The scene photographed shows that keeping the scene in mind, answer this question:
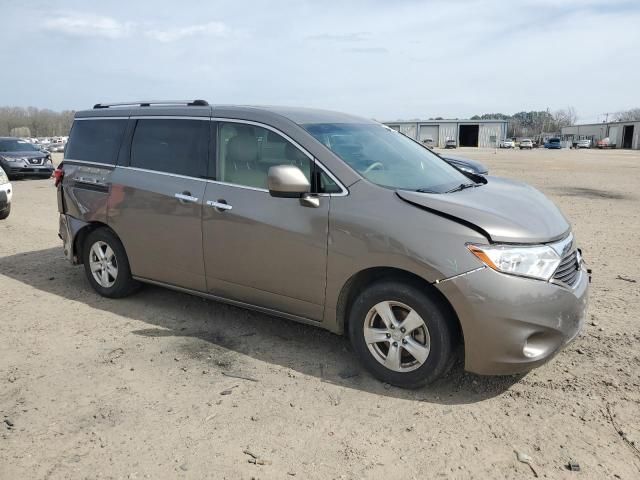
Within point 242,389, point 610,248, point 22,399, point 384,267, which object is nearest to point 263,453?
point 242,389

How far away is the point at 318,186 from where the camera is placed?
387 cm

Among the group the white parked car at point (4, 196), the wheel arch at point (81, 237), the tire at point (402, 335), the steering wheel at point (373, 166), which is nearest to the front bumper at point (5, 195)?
the white parked car at point (4, 196)

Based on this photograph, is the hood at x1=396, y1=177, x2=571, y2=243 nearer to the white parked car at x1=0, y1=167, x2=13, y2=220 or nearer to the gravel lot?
the gravel lot

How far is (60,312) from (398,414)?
11.6 feet

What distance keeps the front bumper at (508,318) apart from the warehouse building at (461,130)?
91858mm

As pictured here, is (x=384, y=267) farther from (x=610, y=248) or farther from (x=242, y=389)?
(x=610, y=248)

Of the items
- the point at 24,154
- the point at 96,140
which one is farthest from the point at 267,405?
the point at 24,154

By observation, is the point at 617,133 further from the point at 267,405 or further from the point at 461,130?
the point at 267,405

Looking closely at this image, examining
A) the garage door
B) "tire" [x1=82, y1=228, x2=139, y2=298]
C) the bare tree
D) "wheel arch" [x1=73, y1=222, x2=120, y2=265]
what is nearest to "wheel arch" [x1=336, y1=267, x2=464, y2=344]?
"tire" [x1=82, y1=228, x2=139, y2=298]

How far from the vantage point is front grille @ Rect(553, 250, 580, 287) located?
338 cm

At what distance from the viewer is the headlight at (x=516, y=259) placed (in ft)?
10.6

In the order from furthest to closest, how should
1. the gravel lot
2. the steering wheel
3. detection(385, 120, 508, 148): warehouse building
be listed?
detection(385, 120, 508, 148): warehouse building < the steering wheel < the gravel lot

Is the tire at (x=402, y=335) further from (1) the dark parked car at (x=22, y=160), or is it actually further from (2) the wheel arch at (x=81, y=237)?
(1) the dark parked car at (x=22, y=160)

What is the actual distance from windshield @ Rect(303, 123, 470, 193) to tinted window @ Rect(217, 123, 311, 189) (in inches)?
9.4
